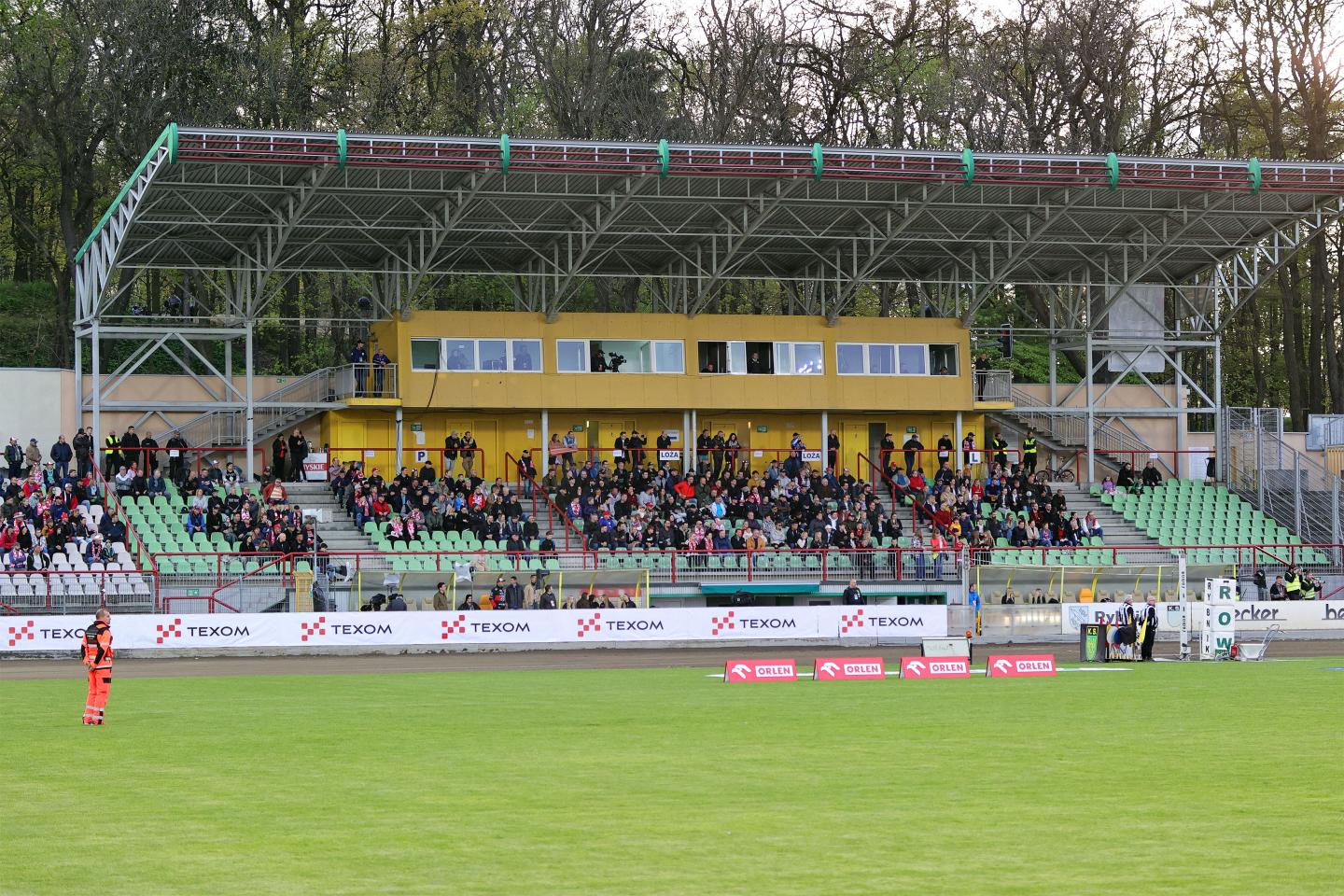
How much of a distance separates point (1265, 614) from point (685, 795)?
97.3ft

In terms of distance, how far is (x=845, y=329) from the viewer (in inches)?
2173

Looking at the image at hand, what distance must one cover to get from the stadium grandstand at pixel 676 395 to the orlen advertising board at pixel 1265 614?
1684mm

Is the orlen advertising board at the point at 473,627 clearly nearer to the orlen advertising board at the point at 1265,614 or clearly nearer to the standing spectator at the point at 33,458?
the orlen advertising board at the point at 1265,614

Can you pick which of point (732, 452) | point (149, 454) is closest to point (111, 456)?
point (149, 454)

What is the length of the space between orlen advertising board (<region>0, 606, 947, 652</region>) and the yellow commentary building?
14543 mm

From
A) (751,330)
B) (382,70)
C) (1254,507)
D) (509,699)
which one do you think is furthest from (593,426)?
(509,699)

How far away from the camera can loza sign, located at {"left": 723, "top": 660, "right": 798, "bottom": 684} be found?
27.4 metres

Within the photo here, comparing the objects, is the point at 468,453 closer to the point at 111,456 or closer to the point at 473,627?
the point at 111,456

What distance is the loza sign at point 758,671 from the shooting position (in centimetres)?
2742

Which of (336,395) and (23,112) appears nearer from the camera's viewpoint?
(336,395)

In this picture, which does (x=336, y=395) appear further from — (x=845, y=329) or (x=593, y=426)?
(x=845, y=329)

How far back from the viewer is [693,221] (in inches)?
1984

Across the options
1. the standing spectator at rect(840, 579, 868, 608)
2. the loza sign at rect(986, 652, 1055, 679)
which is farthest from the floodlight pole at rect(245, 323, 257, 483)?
the loza sign at rect(986, 652, 1055, 679)

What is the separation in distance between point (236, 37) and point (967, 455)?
28.6 m
